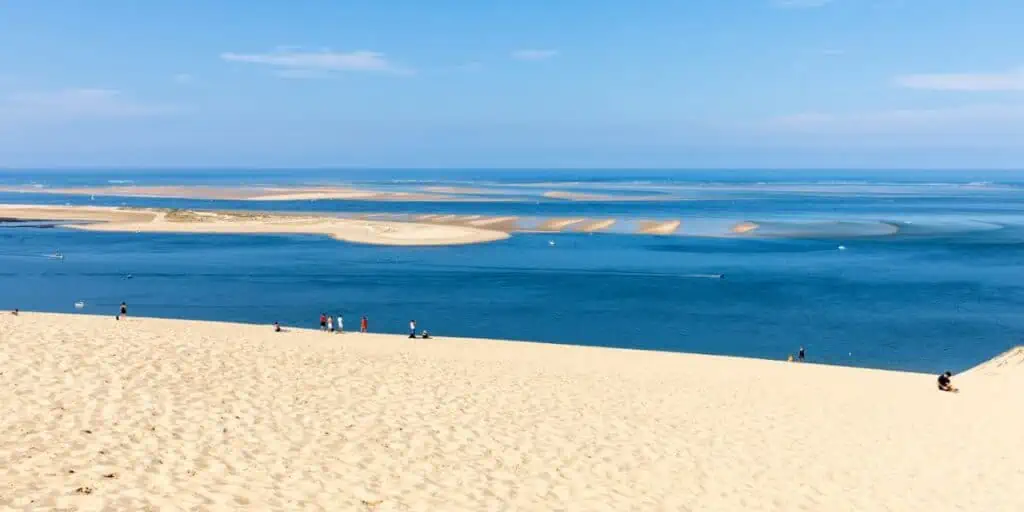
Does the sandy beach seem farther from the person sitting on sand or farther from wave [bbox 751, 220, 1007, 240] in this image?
wave [bbox 751, 220, 1007, 240]

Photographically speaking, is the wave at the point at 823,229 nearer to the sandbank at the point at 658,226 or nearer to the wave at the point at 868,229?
the wave at the point at 868,229

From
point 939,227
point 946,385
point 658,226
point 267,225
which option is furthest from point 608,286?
point 939,227

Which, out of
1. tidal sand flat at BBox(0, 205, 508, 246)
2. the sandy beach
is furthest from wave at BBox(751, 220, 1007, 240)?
the sandy beach

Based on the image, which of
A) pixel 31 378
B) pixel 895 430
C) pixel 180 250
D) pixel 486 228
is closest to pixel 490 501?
pixel 31 378

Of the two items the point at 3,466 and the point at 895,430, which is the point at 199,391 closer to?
the point at 3,466

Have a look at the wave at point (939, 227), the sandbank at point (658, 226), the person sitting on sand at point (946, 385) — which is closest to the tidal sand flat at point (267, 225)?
the sandbank at point (658, 226)
